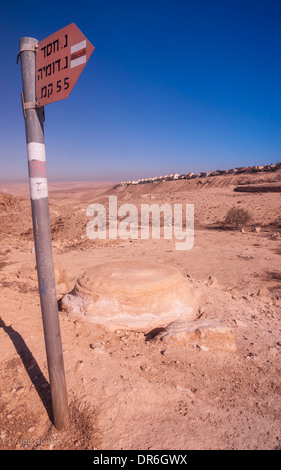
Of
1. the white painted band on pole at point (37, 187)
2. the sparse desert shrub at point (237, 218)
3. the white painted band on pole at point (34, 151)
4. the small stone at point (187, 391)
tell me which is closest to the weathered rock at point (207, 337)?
the small stone at point (187, 391)

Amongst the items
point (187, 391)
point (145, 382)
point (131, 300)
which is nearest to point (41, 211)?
point (145, 382)

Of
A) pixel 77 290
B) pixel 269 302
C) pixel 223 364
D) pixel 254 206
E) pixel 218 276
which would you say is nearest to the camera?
pixel 223 364

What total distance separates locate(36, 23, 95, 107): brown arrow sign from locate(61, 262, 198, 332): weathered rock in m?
2.57

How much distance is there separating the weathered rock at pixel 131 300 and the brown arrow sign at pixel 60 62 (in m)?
2.57

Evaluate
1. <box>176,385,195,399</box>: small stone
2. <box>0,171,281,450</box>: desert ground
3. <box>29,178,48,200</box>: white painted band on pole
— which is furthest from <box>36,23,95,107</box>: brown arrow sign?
<box>176,385,195,399</box>: small stone

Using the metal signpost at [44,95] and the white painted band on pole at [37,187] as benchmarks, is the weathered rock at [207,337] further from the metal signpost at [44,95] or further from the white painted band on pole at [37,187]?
the white painted band on pole at [37,187]

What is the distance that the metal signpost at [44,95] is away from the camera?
153 cm

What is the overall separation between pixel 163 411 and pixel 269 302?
3693 millimetres

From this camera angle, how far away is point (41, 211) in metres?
1.72

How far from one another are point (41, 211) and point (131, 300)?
2206mm

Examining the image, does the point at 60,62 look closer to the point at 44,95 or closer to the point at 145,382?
the point at 44,95
